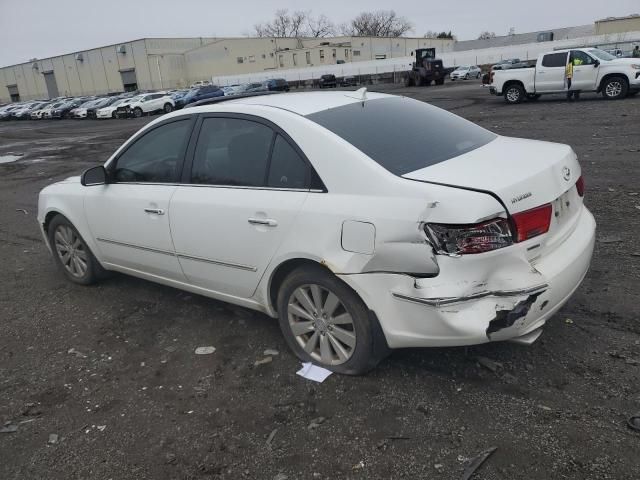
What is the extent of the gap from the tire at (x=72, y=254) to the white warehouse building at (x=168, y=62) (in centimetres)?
7243

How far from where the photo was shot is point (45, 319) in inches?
177

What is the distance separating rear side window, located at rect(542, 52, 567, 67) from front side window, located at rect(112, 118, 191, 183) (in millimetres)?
17465

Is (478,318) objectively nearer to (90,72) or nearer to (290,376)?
(290,376)

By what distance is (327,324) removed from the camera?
3.18 metres

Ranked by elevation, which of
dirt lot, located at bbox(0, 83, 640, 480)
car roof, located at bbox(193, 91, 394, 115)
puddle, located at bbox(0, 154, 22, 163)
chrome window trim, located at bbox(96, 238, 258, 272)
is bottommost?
puddle, located at bbox(0, 154, 22, 163)

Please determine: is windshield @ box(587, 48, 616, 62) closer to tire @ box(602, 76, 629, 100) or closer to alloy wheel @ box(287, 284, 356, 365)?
tire @ box(602, 76, 629, 100)

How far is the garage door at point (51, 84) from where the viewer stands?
287 feet

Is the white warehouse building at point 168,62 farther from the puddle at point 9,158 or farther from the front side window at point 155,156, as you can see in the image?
the front side window at point 155,156

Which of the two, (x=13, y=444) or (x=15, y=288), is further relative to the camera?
(x=15, y=288)

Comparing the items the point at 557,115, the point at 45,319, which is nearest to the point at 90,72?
the point at 557,115

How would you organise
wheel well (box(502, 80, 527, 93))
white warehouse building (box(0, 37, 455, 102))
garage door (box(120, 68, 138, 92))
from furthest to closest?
garage door (box(120, 68, 138, 92)) → white warehouse building (box(0, 37, 455, 102)) → wheel well (box(502, 80, 527, 93))

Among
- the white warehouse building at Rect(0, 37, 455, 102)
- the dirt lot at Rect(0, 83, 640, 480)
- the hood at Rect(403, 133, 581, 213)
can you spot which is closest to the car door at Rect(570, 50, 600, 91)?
the dirt lot at Rect(0, 83, 640, 480)

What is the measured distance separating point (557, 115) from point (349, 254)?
46.3 ft

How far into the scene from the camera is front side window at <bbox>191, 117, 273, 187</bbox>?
342cm
